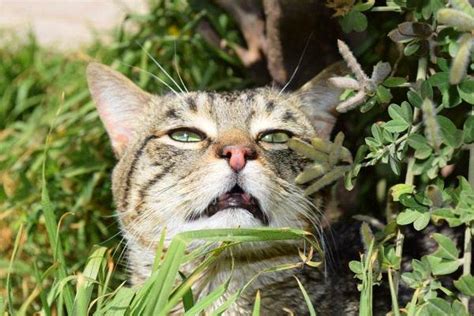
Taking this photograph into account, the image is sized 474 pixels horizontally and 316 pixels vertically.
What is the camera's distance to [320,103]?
3.52 m

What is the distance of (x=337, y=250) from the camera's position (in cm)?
346

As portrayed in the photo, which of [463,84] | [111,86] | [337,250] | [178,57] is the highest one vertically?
[463,84]

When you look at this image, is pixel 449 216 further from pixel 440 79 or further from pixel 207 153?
pixel 207 153

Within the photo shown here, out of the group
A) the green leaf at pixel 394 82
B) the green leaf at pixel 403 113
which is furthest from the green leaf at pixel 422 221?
the green leaf at pixel 394 82

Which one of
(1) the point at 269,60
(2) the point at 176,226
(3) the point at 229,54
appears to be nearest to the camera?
(2) the point at 176,226

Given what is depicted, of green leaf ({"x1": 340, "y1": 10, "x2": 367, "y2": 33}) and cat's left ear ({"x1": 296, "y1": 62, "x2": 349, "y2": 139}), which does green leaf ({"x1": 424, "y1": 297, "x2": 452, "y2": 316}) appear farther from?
cat's left ear ({"x1": 296, "y1": 62, "x2": 349, "y2": 139})

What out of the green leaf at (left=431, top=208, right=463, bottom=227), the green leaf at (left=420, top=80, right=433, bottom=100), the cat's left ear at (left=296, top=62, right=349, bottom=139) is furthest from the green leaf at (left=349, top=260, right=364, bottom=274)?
the cat's left ear at (left=296, top=62, right=349, bottom=139)

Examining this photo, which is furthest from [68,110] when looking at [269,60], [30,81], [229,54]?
[269,60]

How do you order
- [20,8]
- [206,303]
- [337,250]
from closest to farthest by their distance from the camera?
[206,303]
[337,250]
[20,8]

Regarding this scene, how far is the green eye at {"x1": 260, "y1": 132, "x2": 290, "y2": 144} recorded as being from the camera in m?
3.16

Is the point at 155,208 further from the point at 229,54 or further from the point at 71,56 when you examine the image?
the point at 71,56

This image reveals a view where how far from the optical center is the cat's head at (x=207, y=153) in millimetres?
2814

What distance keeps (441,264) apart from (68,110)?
2.58m

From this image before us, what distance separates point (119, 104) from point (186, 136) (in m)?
0.49
